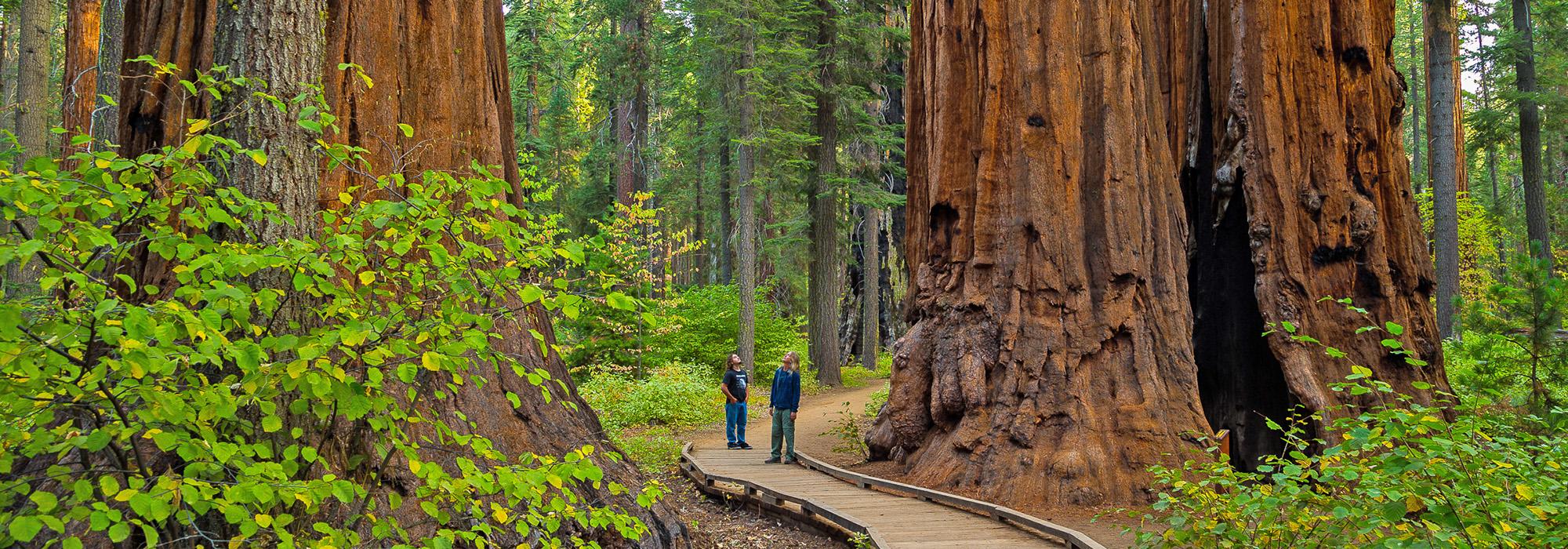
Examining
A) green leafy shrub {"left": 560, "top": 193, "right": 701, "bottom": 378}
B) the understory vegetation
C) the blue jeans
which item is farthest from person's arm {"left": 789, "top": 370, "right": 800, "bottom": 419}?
green leafy shrub {"left": 560, "top": 193, "right": 701, "bottom": 378}

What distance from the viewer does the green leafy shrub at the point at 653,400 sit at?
17797mm

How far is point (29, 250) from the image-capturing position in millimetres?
2240

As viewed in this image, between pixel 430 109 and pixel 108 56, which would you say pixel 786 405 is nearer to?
pixel 430 109

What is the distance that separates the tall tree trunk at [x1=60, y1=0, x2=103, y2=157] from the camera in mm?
6993

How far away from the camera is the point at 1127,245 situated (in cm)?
969

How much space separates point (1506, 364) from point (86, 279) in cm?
1004

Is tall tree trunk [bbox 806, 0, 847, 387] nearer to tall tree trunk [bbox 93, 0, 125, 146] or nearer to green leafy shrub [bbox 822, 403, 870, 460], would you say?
green leafy shrub [bbox 822, 403, 870, 460]

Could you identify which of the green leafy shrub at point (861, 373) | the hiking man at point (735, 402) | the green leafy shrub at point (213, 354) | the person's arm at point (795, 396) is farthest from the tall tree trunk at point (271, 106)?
the green leafy shrub at point (861, 373)

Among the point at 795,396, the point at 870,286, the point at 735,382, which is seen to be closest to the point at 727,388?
the point at 735,382

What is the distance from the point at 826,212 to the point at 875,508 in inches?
605

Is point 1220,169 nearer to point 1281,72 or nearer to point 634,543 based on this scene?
point 1281,72

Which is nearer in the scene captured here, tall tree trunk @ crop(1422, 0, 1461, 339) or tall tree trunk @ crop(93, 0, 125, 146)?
tall tree trunk @ crop(93, 0, 125, 146)

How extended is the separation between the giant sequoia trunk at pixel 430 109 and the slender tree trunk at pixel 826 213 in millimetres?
15853

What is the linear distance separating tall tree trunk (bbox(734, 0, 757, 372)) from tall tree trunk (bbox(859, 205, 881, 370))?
4.33 m
